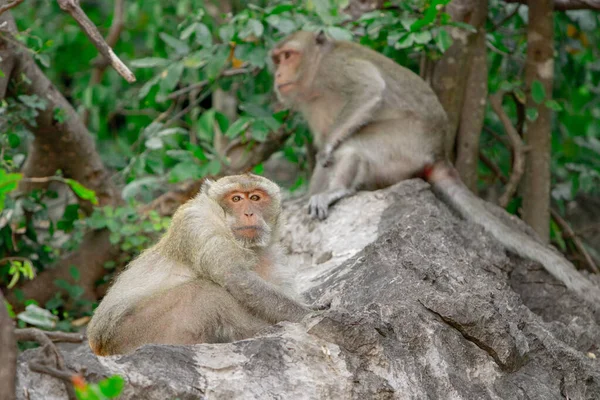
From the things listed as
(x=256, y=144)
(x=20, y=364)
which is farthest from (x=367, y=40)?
(x=20, y=364)

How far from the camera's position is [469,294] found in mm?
3941

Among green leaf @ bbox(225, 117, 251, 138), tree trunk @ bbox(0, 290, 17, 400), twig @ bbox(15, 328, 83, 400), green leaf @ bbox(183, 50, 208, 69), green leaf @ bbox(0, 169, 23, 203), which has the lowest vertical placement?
green leaf @ bbox(225, 117, 251, 138)

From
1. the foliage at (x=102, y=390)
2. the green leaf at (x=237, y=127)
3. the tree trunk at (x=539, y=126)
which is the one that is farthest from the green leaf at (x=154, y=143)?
the foliage at (x=102, y=390)

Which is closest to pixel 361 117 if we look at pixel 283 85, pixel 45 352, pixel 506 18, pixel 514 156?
pixel 283 85

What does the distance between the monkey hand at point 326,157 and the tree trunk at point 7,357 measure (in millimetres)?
4579

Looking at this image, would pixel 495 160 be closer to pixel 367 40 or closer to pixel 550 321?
pixel 367 40

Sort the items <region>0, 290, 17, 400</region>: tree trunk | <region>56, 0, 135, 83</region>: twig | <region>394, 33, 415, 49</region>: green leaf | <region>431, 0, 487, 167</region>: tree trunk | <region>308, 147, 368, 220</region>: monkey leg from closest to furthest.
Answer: <region>0, 290, 17, 400</region>: tree trunk < <region>56, 0, 135, 83</region>: twig < <region>394, 33, 415, 49</region>: green leaf < <region>308, 147, 368, 220</region>: monkey leg < <region>431, 0, 487, 167</region>: tree trunk

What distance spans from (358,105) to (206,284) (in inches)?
131

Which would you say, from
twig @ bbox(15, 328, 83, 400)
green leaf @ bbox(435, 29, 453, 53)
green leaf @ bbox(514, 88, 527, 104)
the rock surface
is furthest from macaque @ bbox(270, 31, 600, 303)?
twig @ bbox(15, 328, 83, 400)

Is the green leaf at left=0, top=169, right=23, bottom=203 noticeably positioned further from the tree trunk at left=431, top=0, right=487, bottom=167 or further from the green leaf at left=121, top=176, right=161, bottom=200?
the tree trunk at left=431, top=0, right=487, bottom=167

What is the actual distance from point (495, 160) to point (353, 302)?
415 centimetres

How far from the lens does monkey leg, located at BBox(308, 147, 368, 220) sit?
626 cm

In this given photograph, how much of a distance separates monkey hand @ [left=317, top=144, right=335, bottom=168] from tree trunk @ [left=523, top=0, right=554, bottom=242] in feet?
5.10

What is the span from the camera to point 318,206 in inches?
239
